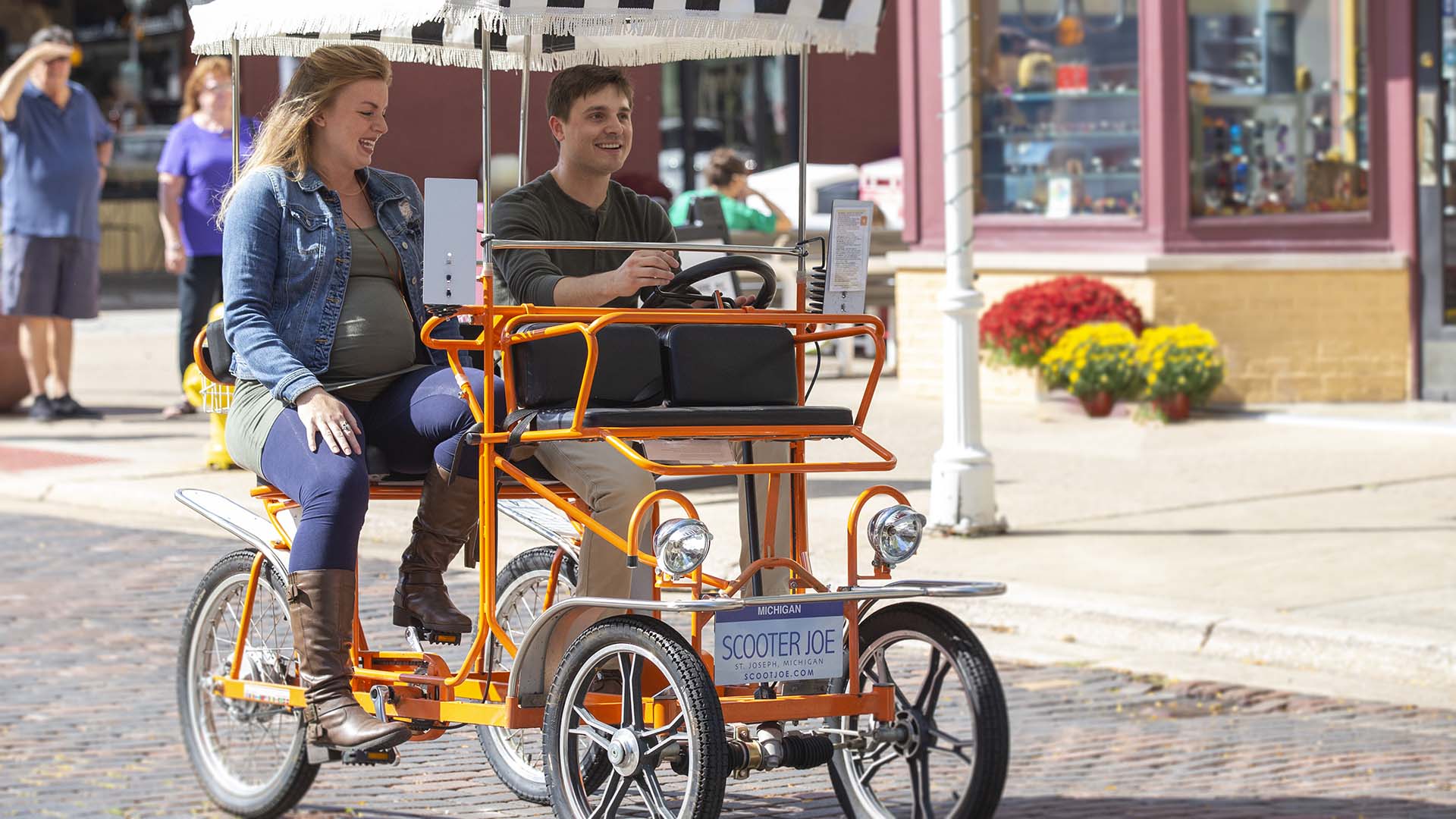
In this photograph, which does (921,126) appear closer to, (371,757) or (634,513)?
(371,757)

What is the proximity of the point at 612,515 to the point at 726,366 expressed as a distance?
1.36ft

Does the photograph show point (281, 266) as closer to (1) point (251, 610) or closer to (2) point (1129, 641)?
(1) point (251, 610)

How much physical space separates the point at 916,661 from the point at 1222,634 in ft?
8.20

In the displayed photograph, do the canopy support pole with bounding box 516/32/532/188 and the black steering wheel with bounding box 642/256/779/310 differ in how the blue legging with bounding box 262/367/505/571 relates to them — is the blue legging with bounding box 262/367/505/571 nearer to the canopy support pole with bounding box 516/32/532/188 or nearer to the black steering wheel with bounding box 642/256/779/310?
the black steering wheel with bounding box 642/256/779/310

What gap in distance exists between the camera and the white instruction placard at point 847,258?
4.96 meters

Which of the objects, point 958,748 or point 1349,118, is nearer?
point 958,748

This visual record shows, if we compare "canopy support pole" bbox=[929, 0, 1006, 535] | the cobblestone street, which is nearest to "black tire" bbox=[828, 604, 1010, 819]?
the cobblestone street

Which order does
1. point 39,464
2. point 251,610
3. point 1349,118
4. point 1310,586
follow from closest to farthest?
point 251,610 < point 1310,586 < point 39,464 < point 1349,118

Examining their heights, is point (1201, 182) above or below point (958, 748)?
above

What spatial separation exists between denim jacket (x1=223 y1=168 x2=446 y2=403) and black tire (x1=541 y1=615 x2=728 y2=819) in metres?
0.96

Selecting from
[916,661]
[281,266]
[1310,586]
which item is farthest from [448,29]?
[1310,586]

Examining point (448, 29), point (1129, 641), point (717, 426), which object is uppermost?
point (448, 29)

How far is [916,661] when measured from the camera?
4855mm

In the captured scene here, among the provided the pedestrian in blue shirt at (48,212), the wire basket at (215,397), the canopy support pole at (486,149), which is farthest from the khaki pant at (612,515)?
the pedestrian in blue shirt at (48,212)
